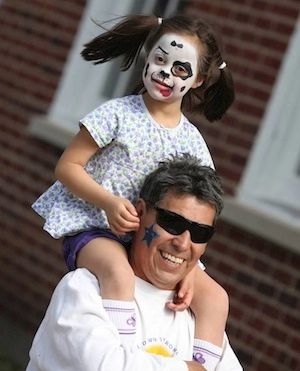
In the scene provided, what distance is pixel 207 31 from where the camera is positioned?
3672 mm

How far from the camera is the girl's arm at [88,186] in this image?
3430 mm

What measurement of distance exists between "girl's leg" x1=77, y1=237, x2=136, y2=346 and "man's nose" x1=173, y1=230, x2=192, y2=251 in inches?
6.2

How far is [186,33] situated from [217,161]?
11.9 feet

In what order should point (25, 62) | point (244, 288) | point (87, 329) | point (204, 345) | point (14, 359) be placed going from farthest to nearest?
point (25, 62)
point (14, 359)
point (244, 288)
point (204, 345)
point (87, 329)

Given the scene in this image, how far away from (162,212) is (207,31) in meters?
0.61

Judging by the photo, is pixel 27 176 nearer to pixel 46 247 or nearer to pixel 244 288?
pixel 46 247

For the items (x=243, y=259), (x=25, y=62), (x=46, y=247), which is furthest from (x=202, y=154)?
(x=25, y=62)

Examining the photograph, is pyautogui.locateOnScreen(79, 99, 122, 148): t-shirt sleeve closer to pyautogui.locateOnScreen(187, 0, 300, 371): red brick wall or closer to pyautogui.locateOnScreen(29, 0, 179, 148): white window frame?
pyautogui.locateOnScreen(187, 0, 300, 371): red brick wall

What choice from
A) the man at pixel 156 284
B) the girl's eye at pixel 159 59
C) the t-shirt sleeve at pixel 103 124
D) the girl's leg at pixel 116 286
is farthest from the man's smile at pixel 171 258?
the girl's eye at pixel 159 59

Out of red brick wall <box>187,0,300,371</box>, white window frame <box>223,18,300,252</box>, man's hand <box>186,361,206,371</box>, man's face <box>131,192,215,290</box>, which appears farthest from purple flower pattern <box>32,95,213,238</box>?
white window frame <box>223,18,300,252</box>

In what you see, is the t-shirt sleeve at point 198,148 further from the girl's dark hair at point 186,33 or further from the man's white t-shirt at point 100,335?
the man's white t-shirt at point 100,335

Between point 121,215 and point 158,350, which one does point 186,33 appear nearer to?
point 121,215

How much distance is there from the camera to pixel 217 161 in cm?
725

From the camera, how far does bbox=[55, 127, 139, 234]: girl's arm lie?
3.43 meters
